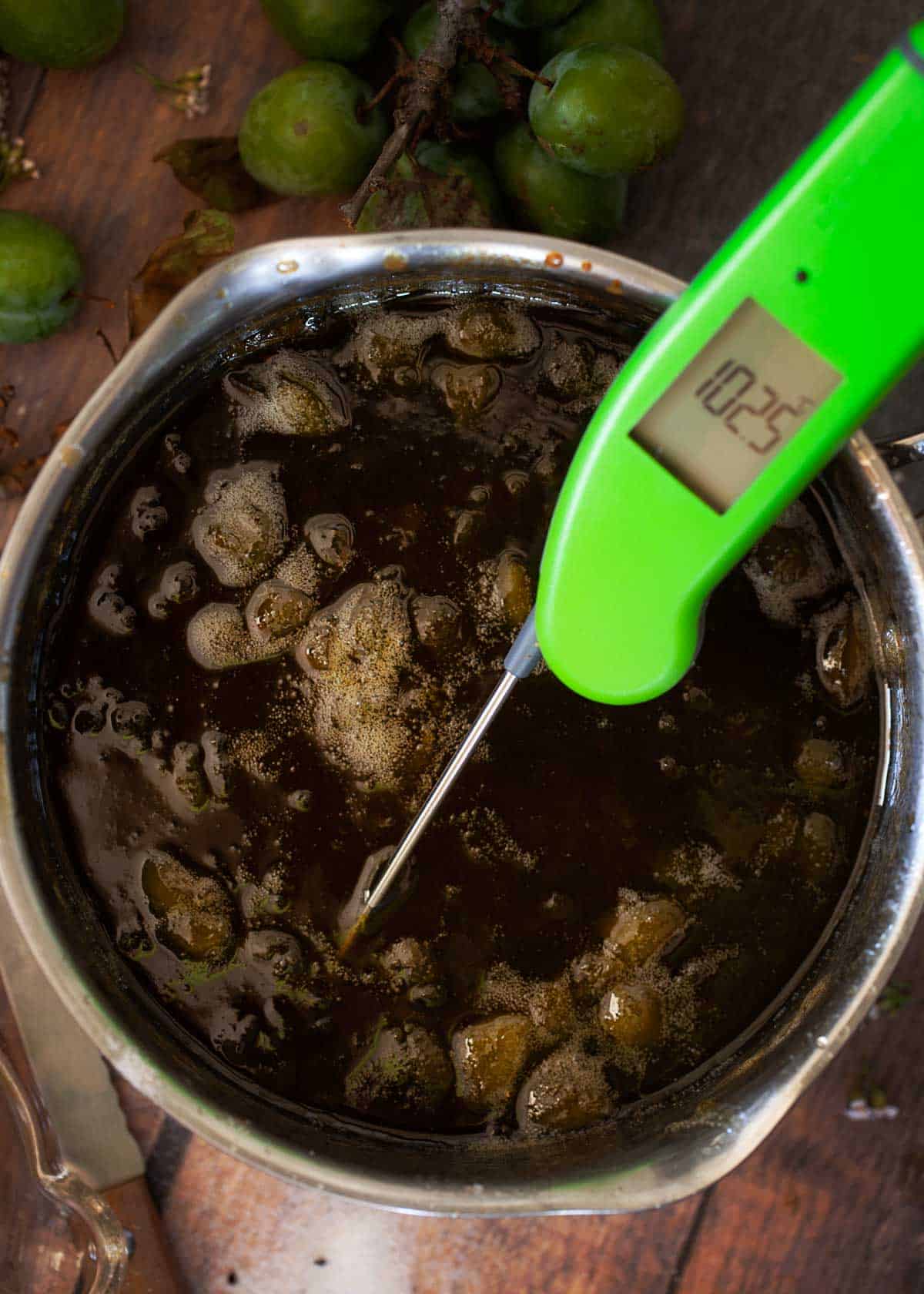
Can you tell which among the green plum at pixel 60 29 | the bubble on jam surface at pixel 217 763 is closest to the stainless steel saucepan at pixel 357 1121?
the bubble on jam surface at pixel 217 763

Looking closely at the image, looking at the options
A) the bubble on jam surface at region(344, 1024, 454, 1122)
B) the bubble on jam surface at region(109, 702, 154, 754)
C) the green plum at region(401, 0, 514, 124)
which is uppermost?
the green plum at region(401, 0, 514, 124)

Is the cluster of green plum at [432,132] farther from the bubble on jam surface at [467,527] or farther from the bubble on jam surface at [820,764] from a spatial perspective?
the bubble on jam surface at [820,764]

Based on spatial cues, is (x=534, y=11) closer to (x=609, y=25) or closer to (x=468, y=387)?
(x=609, y=25)

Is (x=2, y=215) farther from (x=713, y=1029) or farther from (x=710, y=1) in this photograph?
(x=713, y=1029)

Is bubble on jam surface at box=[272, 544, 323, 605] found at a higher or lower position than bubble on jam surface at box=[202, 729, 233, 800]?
higher

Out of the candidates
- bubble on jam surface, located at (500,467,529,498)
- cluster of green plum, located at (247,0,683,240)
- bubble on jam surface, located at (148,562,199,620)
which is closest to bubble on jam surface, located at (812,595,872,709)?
bubble on jam surface, located at (500,467,529,498)

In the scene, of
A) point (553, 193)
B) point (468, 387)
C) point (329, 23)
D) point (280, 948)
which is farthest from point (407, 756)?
point (329, 23)

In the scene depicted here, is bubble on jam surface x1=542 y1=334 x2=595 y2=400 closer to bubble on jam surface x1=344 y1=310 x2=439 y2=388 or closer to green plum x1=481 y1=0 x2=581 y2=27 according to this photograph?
bubble on jam surface x1=344 y1=310 x2=439 y2=388
